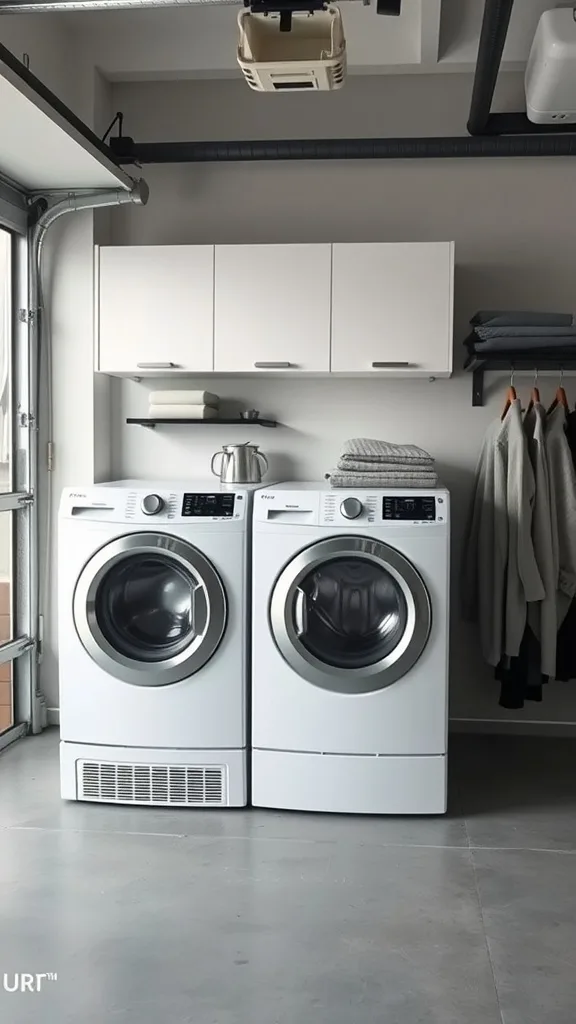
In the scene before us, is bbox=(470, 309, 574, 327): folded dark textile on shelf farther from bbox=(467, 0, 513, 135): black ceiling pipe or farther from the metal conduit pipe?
the metal conduit pipe

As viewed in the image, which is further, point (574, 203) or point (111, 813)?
point (574, 203)

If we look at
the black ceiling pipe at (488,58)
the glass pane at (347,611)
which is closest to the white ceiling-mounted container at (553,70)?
the black ceiling pipe at (488,58)

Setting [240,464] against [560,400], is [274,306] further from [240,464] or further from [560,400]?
[560,400]

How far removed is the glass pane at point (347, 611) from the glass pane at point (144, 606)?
16.8 inches

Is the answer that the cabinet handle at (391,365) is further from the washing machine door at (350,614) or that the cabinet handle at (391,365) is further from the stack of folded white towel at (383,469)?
the washing machine door at (350,614)

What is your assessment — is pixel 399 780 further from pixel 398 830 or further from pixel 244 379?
pixel 244 379

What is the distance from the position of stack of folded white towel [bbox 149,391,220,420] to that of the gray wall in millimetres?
273

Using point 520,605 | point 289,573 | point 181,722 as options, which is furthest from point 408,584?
point 181,722

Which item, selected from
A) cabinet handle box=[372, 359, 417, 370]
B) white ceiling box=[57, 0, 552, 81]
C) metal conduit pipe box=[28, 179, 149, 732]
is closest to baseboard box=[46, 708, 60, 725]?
metal conduit pipe box=[28, 179, 149, 732]

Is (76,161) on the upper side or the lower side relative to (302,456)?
upper

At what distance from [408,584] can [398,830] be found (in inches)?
31.3

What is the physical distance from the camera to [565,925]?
7.62 feet

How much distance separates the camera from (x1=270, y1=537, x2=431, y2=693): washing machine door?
117 inches

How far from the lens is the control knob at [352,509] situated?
9.80ft
